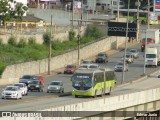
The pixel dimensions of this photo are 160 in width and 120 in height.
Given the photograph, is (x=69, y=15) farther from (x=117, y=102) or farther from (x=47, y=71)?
(x=117, y=102)

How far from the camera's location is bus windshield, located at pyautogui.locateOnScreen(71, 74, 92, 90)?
211 feet

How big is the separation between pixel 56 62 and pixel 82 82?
5315cm

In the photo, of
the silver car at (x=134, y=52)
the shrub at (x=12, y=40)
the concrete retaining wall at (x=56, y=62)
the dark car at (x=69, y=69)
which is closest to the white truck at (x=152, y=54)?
the silver car at (x=134, y=52)

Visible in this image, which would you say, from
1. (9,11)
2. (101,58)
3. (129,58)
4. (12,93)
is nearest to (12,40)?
(101,58)

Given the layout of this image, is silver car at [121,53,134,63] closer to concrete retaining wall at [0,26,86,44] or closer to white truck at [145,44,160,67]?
white truck at [145,44,160,67]

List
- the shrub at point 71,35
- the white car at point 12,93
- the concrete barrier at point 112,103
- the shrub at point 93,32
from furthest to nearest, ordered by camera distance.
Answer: the shrub at point 93,32
the shrub at point 71,35
the white car at point 12,93
the concrete barrier at point 112,103

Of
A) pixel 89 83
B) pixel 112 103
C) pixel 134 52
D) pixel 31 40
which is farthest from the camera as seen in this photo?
pixel 134 52

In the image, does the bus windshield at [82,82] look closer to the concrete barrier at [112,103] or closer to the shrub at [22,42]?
the concrete barrier at [112,103]

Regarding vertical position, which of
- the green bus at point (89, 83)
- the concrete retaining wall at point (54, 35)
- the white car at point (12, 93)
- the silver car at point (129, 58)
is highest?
the green bus at point (89, 83)

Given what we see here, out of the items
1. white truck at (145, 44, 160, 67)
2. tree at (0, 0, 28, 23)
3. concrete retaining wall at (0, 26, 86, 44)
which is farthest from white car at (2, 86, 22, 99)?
white truck at (145, 44, 160, 67)

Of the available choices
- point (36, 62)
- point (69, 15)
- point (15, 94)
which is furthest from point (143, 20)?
point (15, 94)

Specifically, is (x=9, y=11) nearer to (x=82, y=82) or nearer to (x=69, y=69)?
(x=69, y=69)

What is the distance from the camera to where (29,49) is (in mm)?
120625

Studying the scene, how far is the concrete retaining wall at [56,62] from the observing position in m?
102
